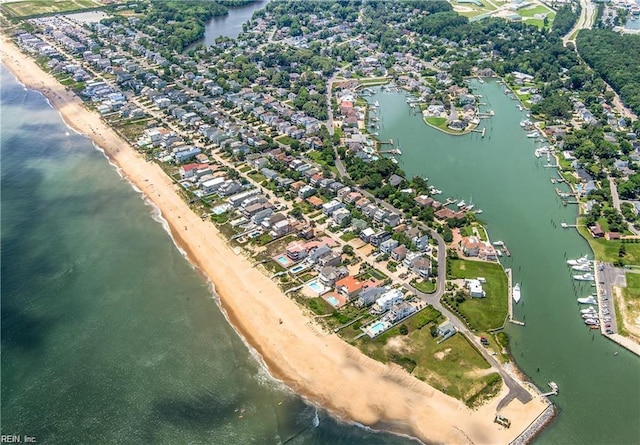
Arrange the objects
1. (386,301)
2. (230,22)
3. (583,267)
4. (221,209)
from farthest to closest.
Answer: (230,22)
(221,209)
(583,267)
(386,301)

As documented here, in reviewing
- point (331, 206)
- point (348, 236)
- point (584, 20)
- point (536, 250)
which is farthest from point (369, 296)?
point (584, 20)

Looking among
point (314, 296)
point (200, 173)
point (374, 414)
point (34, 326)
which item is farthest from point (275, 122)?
point (374, 414)

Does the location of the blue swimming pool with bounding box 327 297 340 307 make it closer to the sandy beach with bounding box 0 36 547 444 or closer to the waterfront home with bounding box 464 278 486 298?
the sandy beach with bounding box 0 36 547 444

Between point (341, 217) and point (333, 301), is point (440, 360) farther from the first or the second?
point (341, 217)

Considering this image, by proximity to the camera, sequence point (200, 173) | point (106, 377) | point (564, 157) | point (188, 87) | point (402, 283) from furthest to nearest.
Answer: point (188, 87)
point (564, 157)
point (200, 173)
point (402, 283)
point (106, 377)

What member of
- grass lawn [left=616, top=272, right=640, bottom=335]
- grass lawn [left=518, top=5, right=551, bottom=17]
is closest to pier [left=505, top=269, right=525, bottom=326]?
grass lawn [left=616, top=272, right=640, bottom=335]

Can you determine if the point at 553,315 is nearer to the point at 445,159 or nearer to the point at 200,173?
the point at 445,159

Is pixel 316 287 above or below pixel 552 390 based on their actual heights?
below
